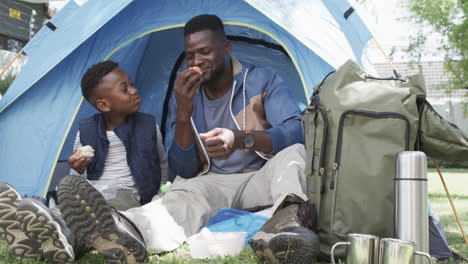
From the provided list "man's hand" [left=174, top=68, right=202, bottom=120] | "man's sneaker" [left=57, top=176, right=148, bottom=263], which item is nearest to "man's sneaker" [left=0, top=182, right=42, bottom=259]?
"man's sneaker" [left=57, top=176, right=148, bottom=263]

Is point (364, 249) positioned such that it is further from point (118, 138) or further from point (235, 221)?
point (118, 138)

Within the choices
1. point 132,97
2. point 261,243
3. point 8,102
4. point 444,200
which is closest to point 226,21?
point 132,97

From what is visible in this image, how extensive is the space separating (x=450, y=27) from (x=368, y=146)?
454 inches

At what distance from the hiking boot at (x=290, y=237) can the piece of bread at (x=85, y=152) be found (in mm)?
1194

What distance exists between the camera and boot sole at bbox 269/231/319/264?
1609 millimetres

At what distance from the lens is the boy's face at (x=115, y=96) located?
2861 mm

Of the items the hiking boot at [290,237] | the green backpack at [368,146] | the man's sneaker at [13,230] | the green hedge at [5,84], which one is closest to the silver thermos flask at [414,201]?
the green backpack at [368,146]

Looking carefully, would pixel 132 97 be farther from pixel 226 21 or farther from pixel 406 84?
pixel 406 84

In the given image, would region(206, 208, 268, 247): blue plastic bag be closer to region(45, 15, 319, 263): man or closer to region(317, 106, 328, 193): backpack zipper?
region(45, 15, 319, 263): man

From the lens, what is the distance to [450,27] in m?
12.0

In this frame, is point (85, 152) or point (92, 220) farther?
point (85, 152)

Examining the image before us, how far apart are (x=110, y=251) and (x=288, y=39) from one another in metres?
1.75

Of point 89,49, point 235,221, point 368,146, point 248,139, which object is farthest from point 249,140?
point 89,49

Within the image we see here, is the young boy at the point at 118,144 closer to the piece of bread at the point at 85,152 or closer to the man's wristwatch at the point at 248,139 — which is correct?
the piece of bread at the point at 85,152
